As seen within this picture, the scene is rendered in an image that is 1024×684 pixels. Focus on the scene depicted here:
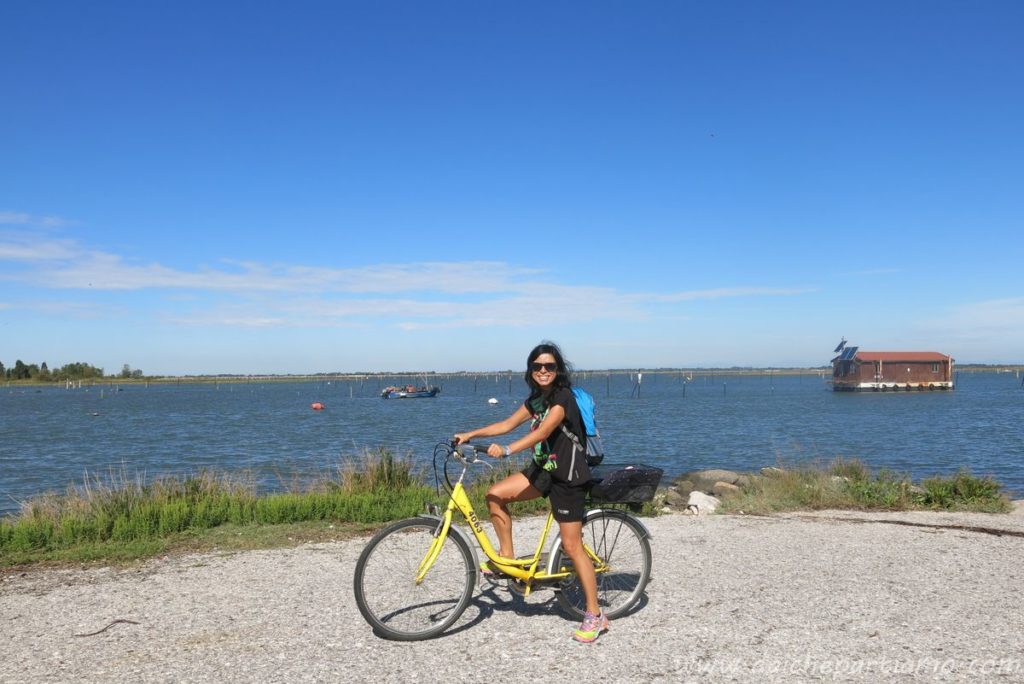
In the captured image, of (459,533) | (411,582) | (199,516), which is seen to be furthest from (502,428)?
(199,516)

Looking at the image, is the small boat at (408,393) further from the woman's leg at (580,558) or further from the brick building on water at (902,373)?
the woman's leg at (580,558)

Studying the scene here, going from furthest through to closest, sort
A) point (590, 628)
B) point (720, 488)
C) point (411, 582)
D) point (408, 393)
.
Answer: point (408, 393), point (720, 488), point (411, 582), point (590, 628)

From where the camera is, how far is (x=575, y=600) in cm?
585

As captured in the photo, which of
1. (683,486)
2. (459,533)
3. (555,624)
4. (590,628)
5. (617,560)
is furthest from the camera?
(683,486)

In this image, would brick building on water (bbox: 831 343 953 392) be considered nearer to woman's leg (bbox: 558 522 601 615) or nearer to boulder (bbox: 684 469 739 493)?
boulder (bbox: 684 469 739 493)

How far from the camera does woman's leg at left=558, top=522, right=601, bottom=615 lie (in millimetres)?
5188

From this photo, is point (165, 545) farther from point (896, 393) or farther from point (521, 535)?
point (896, 393)

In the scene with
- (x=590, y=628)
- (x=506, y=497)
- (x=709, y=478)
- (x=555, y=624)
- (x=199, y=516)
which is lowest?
(x=709, y=478)

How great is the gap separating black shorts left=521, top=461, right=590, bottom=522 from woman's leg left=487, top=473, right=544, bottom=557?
0.06 meters

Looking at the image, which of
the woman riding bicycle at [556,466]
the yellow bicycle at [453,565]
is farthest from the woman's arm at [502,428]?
the yellow bicycle at [453,565]

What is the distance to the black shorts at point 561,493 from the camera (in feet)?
16.9

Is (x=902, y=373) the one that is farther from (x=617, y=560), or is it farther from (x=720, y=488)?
(x=617, y=560)

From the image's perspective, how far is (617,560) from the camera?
5.75m

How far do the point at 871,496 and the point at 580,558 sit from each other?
23.7 ft
